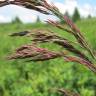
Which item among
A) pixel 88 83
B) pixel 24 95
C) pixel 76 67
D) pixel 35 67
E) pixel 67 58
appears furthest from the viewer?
pixel 35 67

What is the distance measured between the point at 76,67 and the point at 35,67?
1473 mm

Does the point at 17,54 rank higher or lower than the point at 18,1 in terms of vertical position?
lower

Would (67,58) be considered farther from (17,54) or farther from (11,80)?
(11,80)

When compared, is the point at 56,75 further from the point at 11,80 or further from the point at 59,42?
the point at 59,42

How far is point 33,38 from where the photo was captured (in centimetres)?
164

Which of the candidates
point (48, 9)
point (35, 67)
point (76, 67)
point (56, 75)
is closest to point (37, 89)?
point (56, 75)

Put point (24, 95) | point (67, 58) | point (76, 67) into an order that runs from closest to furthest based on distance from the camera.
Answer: point (67, 58)
point (24, 95)
point (76, 67)

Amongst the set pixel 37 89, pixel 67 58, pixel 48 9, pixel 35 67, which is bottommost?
pixel 35 67

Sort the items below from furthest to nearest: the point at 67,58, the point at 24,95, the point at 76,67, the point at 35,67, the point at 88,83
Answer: the point at 35,67 < the point at 76,67 < the point at 88,83 < the point at 24,95 < the point at 67,58

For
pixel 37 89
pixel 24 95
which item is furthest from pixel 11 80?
pixel 24 95

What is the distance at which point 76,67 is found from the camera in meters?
7.24

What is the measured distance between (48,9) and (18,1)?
12 centimetres

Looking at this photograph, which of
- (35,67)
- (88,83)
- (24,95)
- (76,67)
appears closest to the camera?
(24,95)

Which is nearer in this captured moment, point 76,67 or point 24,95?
point 24,95
